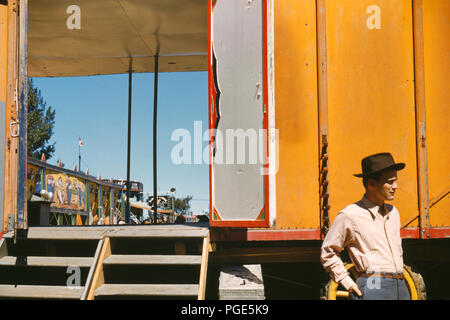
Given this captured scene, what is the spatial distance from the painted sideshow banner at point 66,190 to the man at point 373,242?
9946 millimetres

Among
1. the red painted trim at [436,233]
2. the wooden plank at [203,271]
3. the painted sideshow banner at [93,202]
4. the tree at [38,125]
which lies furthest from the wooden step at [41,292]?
the tree at [38,125]

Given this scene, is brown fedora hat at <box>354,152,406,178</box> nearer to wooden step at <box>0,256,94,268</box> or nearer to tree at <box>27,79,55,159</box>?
wooden step at <box>0,256,94,268</box>

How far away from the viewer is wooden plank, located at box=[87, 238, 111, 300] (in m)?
4.42

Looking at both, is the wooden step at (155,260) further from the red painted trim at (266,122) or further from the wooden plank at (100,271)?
A: the red painted trim at (266,122)

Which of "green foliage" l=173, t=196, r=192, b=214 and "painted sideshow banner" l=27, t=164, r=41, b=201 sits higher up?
"painted sideshow banner" l=27, t=164, r=41, b=201

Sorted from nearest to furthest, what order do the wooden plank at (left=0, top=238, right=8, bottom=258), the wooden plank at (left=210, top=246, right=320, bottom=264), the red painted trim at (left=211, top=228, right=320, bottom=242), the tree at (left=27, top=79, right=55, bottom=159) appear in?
the red painted trim at (left=211, top=228, right=320, bottom=242)
the wooden plank at (left=0, top=238, right=8, bottom=258)
the wooden plank at (left=210, top=246, right=320, bottom=264)
the tree at (left=27, top=79, right=55, bottom=159)

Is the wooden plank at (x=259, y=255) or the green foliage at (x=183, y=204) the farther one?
the green foliage at (x=183, y=204)

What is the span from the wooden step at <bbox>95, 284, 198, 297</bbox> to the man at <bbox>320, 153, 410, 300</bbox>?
174 centimetres

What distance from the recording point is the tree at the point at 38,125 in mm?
38666

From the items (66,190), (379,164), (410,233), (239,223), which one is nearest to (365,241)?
(379,164)

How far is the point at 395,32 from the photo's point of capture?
5.03 m

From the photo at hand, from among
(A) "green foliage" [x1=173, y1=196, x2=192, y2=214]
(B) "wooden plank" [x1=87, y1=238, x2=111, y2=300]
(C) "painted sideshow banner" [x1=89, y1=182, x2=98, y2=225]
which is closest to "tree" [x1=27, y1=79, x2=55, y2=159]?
(C) "painted sideshow banner" [x1=89, y1=182, x2=98, y2=225]

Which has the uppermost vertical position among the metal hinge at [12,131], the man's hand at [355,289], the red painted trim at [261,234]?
the metal hinge at [12,131]
